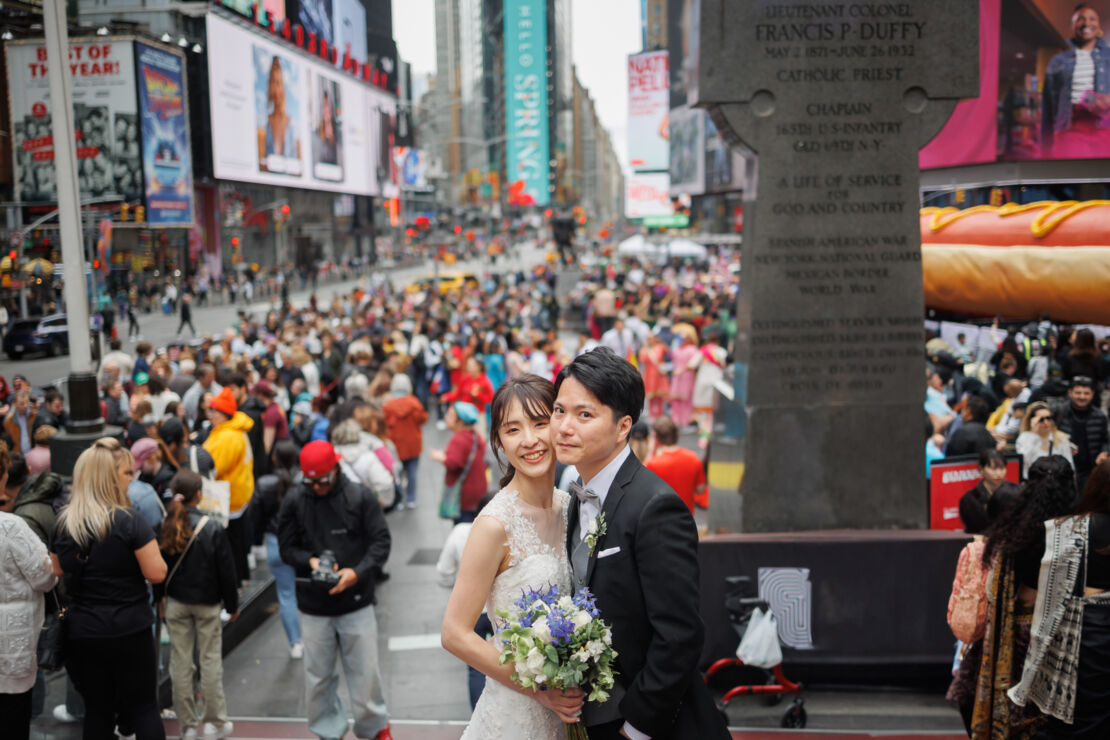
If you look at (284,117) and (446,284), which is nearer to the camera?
(446,284)

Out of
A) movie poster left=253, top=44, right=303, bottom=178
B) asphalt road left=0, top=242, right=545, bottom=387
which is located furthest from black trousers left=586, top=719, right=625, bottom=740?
movie poster left=253, top=44, right=303, bottom=178

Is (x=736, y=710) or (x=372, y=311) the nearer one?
(x=736, y=710)

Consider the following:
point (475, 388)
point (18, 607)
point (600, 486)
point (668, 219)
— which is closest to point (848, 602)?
point (600, 486)

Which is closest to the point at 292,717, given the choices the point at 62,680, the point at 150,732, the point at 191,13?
the point at 150,732

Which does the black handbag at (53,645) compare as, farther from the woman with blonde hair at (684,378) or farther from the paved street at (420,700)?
the woman with blonde hair at (684,378)

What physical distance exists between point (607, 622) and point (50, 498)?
4236 millimetres

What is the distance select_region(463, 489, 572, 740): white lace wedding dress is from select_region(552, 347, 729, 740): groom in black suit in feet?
0.33

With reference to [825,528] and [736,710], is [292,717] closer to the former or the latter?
[736,710]

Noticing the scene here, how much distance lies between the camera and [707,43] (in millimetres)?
6809

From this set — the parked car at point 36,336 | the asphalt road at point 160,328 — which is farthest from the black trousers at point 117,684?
the parked car at point 36,336

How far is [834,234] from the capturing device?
22.8 ft

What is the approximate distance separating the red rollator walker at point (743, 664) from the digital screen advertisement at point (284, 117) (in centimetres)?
5048

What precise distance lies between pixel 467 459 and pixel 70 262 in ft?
12.4

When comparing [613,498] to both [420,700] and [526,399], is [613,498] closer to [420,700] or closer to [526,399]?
[526,399]
